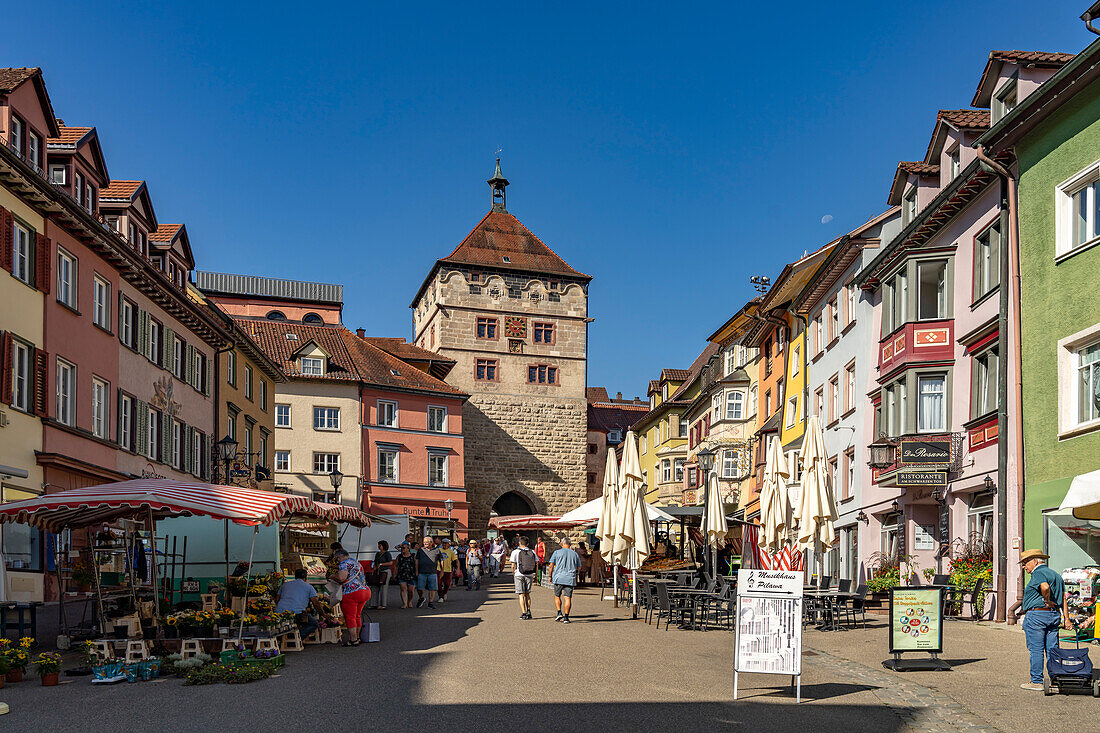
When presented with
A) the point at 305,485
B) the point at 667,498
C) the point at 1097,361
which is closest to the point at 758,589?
the point at 1097,361

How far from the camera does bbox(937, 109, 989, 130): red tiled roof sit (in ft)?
86.6

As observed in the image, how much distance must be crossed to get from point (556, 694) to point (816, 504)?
40.8 feet

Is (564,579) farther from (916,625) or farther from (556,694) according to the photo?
(556,694)

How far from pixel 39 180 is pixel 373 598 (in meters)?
12.0

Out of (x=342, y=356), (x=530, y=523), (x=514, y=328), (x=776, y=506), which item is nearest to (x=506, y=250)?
(x=514, y=328)

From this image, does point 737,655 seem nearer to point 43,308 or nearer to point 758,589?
point 758,589

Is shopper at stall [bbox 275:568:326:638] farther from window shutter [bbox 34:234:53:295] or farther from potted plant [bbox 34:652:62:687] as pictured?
window shutter [bbox 34:234:53:295]

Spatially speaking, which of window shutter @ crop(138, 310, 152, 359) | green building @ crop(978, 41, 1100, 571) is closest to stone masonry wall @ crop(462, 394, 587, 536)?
window shutter @ crop(138, 310, 152, 359)

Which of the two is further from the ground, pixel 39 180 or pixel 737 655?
pixel 39 180

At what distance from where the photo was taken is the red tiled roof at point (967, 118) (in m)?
26.4

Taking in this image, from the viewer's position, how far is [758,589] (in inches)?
475

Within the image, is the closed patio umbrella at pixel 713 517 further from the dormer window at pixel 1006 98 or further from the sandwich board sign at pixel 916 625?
the sandwich board sign at pixel 916 625

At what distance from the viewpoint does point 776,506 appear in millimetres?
25578

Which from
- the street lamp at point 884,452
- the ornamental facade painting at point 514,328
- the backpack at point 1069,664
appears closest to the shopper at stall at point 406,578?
the street lamp at point 884,452
